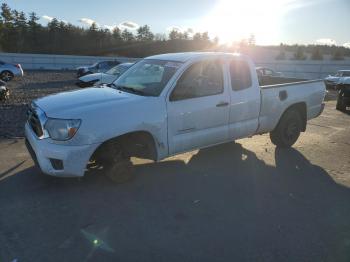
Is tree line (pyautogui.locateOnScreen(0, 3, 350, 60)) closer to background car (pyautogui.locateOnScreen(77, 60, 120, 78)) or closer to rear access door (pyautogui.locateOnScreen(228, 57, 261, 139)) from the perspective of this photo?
background car (pyautogui.locateOnScreen(77, 60, 120, 78))

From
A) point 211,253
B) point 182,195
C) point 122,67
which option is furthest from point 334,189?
point 122,67

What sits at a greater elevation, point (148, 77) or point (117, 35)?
point (117, 35)

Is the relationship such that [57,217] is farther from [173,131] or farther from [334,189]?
[334,189]

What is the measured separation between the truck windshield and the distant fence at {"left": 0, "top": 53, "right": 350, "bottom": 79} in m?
29.3

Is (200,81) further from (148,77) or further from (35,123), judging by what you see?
(35,123)

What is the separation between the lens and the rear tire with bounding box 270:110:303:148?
23.9ft

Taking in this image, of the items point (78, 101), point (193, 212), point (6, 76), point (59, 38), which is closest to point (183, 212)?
point (193, 212)

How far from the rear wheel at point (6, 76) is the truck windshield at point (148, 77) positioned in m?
17.5

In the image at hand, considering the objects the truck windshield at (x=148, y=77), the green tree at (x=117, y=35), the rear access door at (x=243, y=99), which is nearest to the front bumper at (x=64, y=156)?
the truck windshield at (x=148, y=77)

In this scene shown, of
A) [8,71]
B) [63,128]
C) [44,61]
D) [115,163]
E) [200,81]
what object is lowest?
[44,61]

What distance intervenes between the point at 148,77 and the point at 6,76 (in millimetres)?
18534

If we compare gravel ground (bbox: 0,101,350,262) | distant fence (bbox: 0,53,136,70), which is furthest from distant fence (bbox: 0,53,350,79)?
gravel ground (bbox: 0,101,350,262)

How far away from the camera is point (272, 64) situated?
118ft

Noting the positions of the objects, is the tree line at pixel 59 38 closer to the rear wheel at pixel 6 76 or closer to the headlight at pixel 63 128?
the rear wheel at pixel 6 76
